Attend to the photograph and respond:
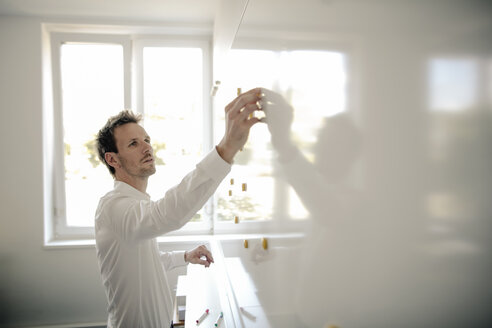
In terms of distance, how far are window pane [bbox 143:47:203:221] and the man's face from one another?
1.20m

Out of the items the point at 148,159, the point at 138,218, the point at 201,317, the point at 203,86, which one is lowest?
the point at 201,317

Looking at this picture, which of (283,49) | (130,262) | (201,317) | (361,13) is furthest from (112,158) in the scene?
(361,13)

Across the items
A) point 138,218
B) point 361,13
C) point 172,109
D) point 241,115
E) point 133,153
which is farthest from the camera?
point 172,109

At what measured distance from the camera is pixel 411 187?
25cm

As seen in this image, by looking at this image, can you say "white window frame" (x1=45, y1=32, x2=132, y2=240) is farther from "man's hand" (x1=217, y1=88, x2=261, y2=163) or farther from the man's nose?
"man's hand" (x1=217, y1=88, x2=261, y2=163)

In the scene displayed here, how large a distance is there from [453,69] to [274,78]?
0.45m

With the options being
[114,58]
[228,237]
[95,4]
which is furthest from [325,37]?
[114,58]

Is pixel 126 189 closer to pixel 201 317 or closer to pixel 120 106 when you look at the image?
pixel 201 317

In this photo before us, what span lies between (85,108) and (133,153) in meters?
1.43

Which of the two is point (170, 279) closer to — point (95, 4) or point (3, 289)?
point (3, 289)

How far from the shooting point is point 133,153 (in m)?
1.30

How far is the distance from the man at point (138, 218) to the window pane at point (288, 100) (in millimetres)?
82

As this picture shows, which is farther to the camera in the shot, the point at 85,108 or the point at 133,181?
the point at 85,108

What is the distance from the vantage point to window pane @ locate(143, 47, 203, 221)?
8.26 ft
